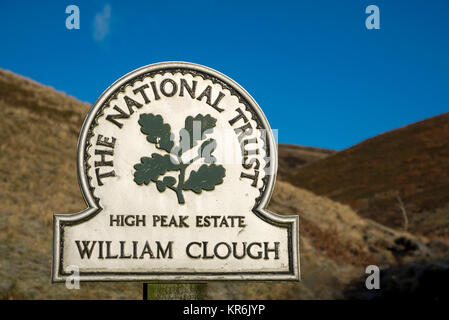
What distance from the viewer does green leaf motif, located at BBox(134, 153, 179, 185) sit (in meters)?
4.25

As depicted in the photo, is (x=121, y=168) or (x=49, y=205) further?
(x=49, y=205)

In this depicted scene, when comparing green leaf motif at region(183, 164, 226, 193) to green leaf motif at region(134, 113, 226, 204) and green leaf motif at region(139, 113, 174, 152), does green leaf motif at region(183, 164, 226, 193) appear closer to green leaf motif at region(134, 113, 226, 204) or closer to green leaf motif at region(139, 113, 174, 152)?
green leaf motif at region(134, 113, 226, 204)

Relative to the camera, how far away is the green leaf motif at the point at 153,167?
4254 mm

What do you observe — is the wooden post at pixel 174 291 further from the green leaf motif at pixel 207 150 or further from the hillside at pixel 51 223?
the hillside at pixel 51 223

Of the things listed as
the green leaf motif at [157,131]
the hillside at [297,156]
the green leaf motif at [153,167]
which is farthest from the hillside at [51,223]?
the hillside at [297,156]

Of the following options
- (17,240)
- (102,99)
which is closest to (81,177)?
(102,99)

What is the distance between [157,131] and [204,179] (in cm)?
59

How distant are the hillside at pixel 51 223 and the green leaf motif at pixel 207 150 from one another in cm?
818

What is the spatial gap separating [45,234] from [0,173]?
4.91 meters

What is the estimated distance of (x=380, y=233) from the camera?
25766 millimetres

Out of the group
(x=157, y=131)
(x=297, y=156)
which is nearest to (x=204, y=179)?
(x=157, y=131)

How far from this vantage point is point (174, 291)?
4.29 metres

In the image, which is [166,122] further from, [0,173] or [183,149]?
[0,173]

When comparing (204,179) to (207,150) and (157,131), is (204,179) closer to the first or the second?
(207,150)
